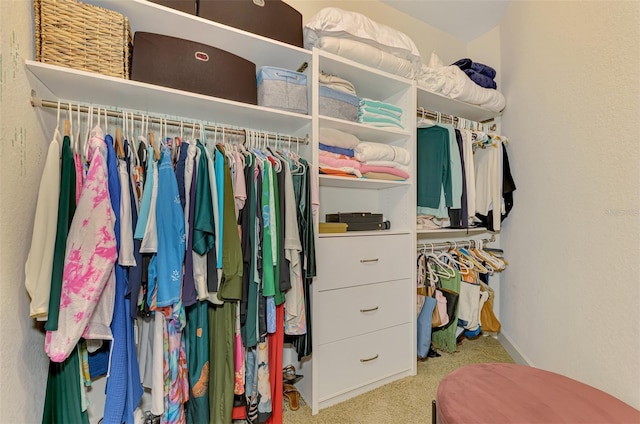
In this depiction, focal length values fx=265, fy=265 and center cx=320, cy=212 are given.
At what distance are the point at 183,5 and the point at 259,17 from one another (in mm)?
344

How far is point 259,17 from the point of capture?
1.33 m

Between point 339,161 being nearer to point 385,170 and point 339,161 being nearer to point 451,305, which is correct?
point 385,170

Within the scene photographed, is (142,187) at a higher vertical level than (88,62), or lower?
lower

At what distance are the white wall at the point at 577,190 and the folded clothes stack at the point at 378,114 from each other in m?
0.91

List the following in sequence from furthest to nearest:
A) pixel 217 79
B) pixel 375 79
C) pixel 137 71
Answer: pixel 375 79 < pixel 217 79 < pixel 137 71

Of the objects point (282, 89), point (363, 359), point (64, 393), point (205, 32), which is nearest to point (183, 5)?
point (205, 32)

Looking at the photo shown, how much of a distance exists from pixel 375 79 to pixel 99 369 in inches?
80.8

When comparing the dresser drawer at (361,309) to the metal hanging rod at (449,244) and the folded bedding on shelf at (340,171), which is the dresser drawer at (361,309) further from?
the folded bedding on shelf at (340,171)

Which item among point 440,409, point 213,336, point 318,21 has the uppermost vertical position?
point 318,21

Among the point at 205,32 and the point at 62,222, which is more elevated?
the point at 205,32

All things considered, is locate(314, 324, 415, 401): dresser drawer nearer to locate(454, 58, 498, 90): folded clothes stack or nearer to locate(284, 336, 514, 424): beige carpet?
locate(284, 336, 514, 424): beige carpet

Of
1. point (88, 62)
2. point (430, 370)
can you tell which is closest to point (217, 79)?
point (88, 62)

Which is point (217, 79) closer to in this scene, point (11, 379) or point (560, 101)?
point (11, 379)

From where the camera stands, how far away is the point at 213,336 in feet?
3.97
